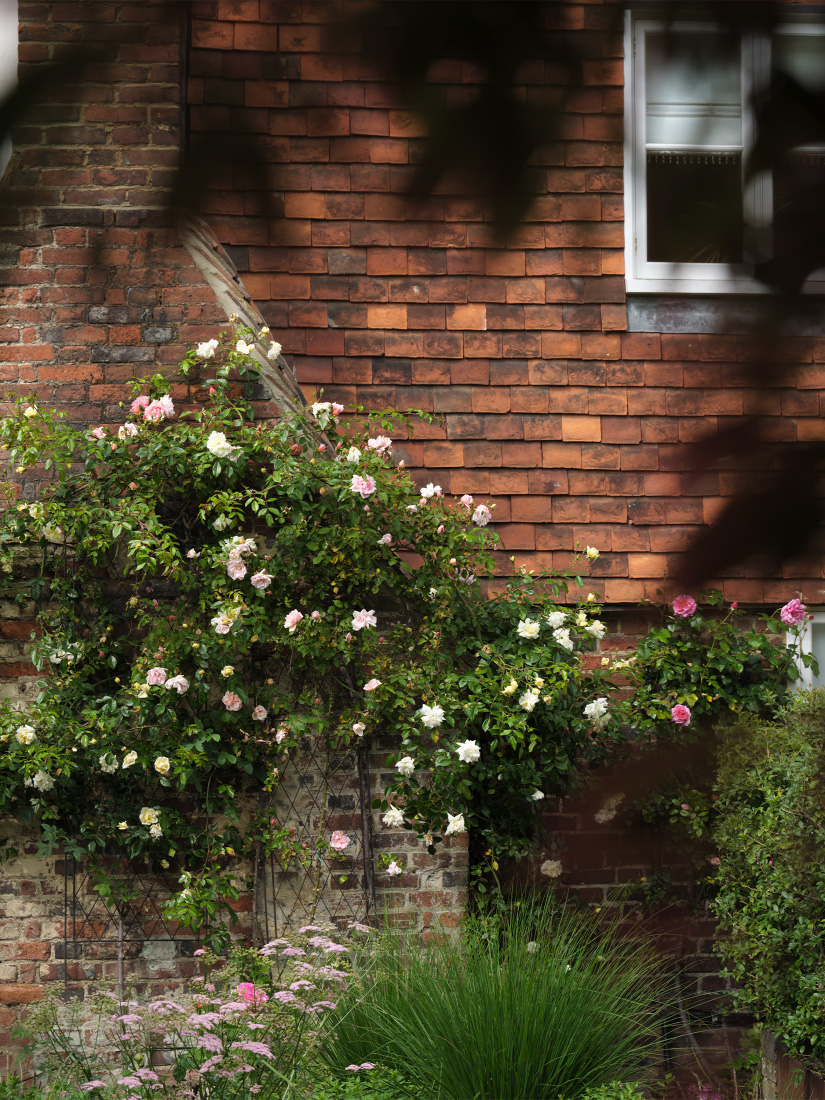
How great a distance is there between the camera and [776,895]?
302 centimetres

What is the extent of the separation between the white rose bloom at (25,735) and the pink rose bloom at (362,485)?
1346 mm

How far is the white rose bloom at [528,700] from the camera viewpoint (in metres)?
3.22

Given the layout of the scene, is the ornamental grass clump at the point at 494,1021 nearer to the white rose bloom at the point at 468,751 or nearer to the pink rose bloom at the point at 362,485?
the white rose bloom at the point at 468,751

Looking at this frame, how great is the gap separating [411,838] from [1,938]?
1470 millimetres

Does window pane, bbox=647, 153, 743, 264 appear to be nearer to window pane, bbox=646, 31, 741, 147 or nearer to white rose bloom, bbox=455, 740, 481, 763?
window pane, bbox=646, 31, 741, 147

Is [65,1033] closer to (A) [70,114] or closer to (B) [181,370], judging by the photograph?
(B) [181,370]

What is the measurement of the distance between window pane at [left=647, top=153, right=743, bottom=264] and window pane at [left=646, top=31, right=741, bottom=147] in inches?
0.6

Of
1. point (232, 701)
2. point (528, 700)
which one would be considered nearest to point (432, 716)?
point (528, 700)

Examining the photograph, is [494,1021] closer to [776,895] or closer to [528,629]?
[776,895]

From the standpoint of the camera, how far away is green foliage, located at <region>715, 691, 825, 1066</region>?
9.16 feet

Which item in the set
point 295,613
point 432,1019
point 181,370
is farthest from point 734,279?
point 181,370

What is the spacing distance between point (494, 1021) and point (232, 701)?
4.37 feet

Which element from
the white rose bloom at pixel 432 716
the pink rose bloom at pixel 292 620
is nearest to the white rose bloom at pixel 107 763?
the pink rose bloom at pixel 292 620

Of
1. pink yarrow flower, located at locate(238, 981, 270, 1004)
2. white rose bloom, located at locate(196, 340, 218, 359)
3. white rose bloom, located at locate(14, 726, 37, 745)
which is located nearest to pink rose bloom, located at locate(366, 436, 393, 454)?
white rose bloom, located at locate(196, 340, 218, 359)
